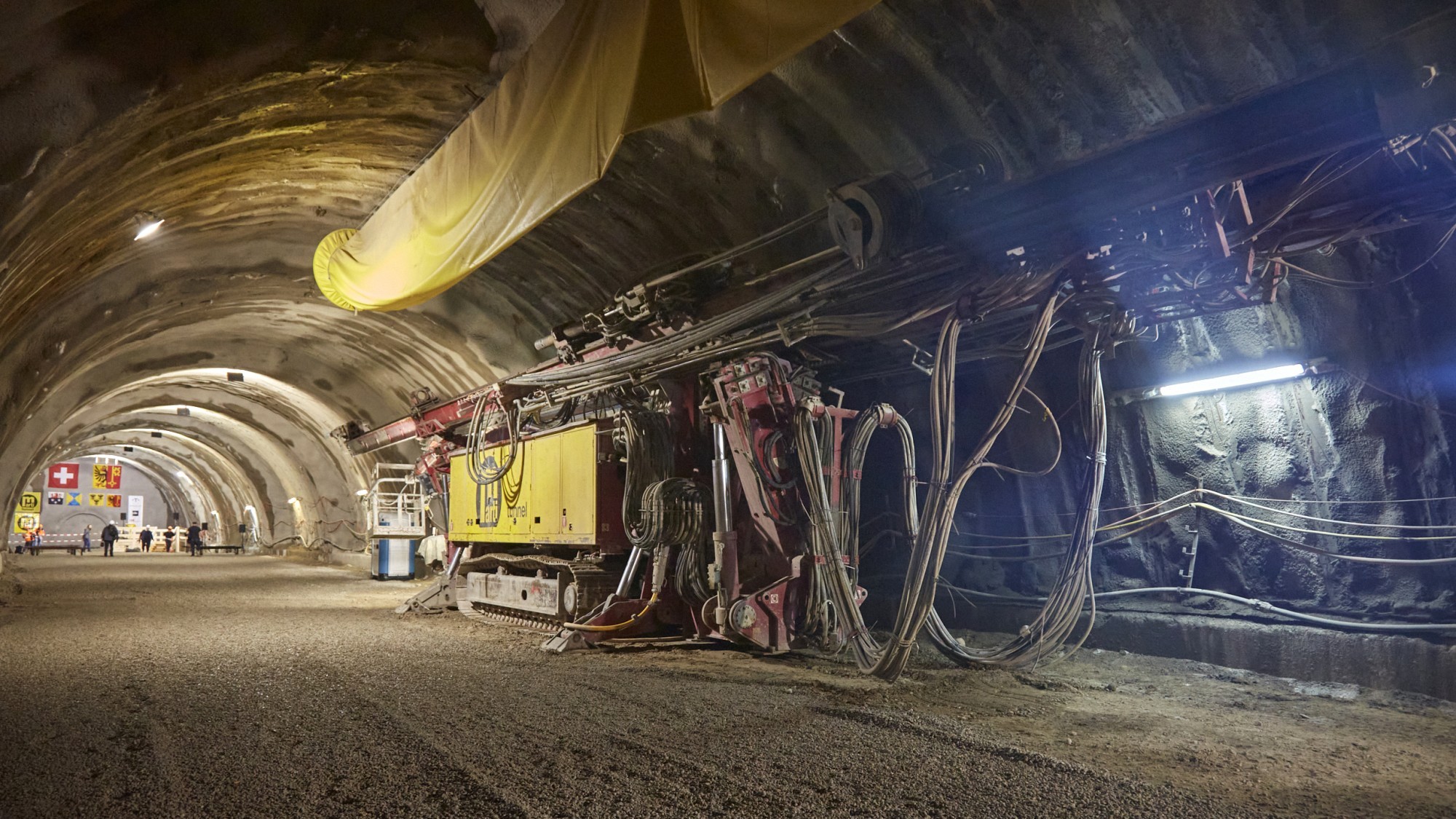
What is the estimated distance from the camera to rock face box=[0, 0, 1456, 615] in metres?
5.49

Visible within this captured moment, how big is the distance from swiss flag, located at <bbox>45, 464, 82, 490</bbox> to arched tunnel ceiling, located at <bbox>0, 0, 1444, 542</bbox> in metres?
32.6

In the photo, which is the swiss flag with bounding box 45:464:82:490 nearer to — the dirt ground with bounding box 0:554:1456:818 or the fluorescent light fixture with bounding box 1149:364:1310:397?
the dirt ground with bounding box 0:554:1456:818

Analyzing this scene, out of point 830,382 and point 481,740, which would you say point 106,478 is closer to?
point 830,382

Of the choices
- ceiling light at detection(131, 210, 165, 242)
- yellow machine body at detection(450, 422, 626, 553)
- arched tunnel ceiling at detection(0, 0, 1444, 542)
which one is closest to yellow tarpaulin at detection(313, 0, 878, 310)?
arched tunnel ceiling at detection(0, 0, 1444, 542)

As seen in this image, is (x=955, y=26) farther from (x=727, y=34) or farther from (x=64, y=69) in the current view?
(x=64, y=69)

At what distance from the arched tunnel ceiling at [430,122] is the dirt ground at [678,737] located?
11.0 feet

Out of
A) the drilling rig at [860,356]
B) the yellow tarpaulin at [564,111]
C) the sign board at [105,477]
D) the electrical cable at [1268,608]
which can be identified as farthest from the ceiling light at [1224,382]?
the sign board at [105,477]

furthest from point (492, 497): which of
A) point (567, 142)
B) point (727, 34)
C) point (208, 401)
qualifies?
point (208, 401)

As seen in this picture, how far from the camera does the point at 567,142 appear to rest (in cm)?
596

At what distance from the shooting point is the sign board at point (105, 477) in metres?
Result: 40.1

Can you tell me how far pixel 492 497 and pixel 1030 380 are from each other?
727cm

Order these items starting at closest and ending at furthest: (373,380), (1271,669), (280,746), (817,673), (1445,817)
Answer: (1445,817) → (280,746) → (1271,669) → (817,673) → (373,380)

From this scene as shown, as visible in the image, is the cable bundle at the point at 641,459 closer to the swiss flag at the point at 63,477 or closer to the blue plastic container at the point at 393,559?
the blue plastic container at the point at 393,559

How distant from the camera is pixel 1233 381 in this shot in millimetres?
6844
